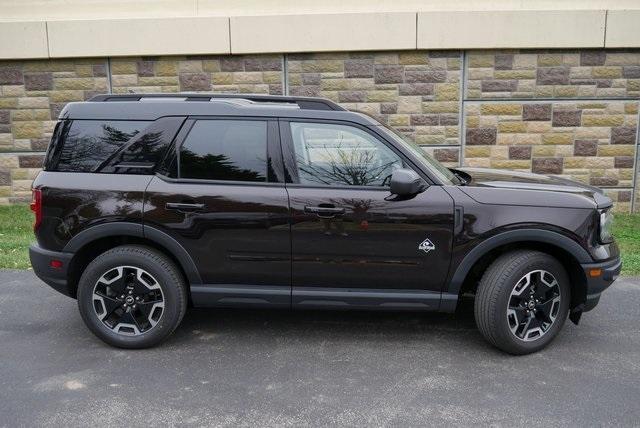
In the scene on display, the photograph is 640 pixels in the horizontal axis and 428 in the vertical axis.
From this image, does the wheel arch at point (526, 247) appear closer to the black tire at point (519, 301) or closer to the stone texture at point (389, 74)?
the black tire at point (519, 301)

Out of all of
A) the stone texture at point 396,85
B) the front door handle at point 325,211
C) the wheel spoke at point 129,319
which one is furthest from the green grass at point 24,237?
the front door handle at point 325,211

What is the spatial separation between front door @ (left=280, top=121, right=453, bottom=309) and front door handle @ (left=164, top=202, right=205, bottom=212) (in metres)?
0.65

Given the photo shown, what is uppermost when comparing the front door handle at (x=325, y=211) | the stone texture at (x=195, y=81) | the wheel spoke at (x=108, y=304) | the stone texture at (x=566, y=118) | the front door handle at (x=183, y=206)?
the stone texture at (x=195, y=81)

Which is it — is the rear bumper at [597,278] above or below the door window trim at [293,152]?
below

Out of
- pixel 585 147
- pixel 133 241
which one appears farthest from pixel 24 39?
pixel 585 147

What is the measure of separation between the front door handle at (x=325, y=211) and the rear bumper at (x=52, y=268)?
1.79 m

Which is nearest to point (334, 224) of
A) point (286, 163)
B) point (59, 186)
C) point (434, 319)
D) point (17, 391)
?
point (286, 163)

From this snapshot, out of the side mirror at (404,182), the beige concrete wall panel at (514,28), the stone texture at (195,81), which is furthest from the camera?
the stone texture at (195,81)

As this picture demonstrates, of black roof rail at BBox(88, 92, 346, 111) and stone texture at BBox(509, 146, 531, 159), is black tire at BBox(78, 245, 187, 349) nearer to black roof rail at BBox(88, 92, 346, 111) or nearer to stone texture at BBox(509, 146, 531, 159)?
black roof rail at BBox(88, 92, 346, 111)

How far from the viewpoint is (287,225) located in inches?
157

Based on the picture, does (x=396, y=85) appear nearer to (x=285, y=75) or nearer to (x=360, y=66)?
(x=360, y=66)

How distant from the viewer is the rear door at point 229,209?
4.02 meters

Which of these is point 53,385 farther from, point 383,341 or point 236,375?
point 383,341

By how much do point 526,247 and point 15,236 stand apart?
6.59 meters
